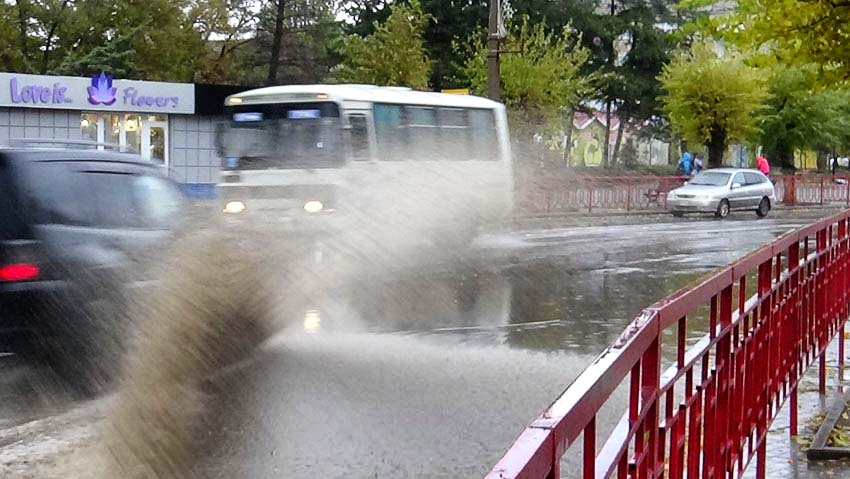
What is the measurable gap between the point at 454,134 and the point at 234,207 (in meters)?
5.71

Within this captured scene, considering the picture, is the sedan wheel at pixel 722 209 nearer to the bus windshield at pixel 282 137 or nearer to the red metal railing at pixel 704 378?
the bus windshield at pixel 282 137

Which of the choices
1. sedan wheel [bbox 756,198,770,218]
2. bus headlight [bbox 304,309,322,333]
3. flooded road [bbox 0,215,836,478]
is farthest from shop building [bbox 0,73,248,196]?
bus headlight [bbox 304,309,322,333]

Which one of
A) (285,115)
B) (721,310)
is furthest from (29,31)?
(721,310)

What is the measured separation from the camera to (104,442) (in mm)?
6699

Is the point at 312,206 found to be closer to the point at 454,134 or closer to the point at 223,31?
the point at 454,134

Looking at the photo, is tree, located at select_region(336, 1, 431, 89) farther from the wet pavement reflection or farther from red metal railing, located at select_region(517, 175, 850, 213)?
the wet pavement reflection

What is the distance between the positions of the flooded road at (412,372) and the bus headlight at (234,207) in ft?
7.75

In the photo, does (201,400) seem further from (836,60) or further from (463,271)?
(463,271)

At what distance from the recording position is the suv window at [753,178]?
34062 mm

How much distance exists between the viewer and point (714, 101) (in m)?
42.2

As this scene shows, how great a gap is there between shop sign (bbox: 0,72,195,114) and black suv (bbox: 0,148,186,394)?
24592 mm

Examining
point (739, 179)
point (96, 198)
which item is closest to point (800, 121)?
point (739, 179)

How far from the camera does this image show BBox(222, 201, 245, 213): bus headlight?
1664 cm

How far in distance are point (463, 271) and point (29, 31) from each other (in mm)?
36105
